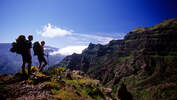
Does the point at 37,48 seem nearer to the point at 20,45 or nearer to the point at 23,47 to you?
the point at 23,47

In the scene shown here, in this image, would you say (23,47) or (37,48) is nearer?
(23,47)

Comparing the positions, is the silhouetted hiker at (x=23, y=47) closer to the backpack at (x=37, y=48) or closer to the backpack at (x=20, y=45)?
the backpack at (x=20, y=45)

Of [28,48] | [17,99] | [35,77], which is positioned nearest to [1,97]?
[17,99]

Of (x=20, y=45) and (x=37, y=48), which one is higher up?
(x=20, y=45)

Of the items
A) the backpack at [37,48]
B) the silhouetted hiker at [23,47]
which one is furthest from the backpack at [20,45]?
the backpack at [37,48]

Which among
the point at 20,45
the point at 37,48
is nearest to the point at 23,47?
the point at 20,45

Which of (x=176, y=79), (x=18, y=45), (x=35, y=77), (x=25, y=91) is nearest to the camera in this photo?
(x=25, y=91)

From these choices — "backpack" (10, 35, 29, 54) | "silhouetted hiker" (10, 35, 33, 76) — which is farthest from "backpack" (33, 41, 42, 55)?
"backpack" (10, 35, 29, 54)

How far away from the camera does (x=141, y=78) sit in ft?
618

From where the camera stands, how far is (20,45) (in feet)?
36.4

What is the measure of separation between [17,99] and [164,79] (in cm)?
21806

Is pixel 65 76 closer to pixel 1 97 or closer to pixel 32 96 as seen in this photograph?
pixel 32 96

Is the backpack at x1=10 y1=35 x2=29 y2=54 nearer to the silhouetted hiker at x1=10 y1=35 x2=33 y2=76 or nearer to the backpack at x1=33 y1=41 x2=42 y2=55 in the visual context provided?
the silhouetted hiker at x1=10 y1=35 x2=33 y2=76

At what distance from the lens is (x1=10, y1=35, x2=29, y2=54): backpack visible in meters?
11.1
